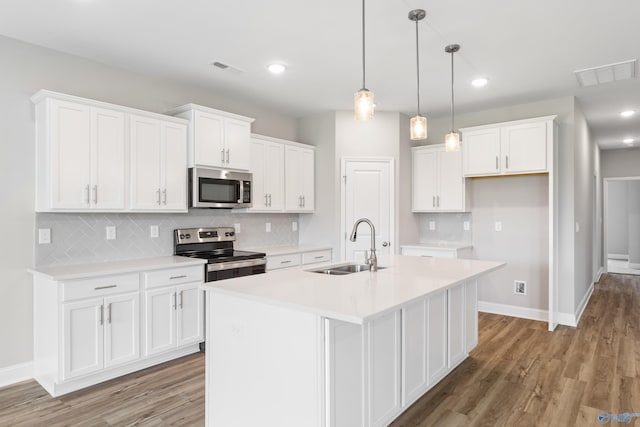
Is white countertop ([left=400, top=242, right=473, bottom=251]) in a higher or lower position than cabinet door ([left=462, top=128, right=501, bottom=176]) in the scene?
lower

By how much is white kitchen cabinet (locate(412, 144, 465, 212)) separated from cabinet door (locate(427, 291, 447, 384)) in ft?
8.19

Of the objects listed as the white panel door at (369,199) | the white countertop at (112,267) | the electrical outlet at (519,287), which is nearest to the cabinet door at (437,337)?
the white countertop at (112,267)

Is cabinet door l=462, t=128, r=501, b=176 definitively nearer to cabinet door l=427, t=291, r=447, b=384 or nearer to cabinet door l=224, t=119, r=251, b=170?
cabinet door l=427, t=291, r=447, b=384

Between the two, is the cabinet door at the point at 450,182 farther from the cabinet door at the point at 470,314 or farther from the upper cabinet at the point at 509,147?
the cabinet door at the point at 470,314

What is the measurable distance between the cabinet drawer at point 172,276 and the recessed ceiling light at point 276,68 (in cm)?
192

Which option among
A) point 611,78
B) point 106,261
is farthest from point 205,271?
point 611,78

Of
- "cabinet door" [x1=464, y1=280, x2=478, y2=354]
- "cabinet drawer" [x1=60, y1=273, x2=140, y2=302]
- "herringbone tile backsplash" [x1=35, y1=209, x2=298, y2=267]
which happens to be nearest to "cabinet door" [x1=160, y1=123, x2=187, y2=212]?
"herringbone tile backsplash" [x1=35, y1=209, x2=298, y2=267]

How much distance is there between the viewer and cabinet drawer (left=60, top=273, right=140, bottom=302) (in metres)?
2.73

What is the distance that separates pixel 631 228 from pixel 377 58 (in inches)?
340

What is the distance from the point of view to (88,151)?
3047mm

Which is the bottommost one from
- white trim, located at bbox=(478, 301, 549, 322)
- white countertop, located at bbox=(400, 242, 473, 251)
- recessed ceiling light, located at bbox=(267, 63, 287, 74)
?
white trim, located at bbox=(478, 301, 549, 322)

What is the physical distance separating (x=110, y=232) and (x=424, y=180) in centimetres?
378

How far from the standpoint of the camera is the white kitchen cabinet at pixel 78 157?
114 inches

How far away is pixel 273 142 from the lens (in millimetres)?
4645
